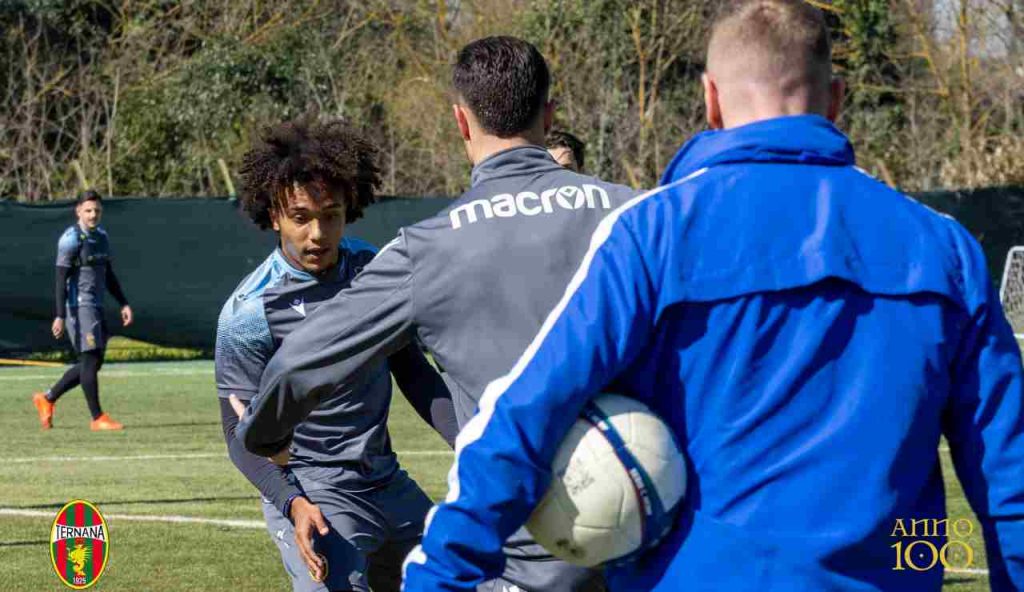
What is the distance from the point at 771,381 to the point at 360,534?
2752mm

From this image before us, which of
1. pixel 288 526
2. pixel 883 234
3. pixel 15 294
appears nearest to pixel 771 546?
pixel 883 234

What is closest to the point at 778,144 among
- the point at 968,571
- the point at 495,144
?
the point at 495,144

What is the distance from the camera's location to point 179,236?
20.1m

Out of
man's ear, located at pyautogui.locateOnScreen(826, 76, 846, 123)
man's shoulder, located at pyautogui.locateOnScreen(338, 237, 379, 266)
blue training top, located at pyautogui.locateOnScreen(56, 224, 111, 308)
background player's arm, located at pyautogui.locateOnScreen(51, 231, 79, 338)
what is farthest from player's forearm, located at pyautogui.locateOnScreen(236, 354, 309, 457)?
blue training top, located at pyautogui.locateOnScreen(56, 224, 111, 308)

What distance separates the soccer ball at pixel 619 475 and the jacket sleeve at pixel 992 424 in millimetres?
452

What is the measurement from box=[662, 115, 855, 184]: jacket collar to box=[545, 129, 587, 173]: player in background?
3751 mm

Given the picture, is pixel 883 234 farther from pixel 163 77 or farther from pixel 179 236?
pixel 163 77

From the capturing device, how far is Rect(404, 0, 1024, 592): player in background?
2377mm

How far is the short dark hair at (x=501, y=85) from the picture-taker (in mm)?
3715

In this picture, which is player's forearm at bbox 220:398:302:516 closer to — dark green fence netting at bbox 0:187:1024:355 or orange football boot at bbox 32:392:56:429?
orange football boot at bbox 32:392:56:429

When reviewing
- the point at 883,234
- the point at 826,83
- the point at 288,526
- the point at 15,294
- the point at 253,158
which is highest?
the point at 826,83

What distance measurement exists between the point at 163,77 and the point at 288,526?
2275 centimetres

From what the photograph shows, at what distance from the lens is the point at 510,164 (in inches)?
145

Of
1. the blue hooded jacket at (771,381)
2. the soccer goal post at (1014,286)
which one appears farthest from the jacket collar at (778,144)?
the soccer goal post at (1014,286)
